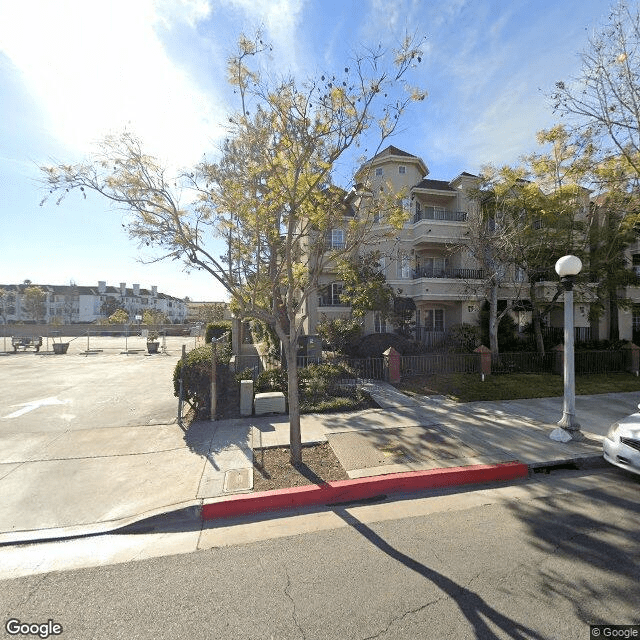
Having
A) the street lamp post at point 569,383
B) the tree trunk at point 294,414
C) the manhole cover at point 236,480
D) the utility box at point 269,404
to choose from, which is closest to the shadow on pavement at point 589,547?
the street lamp post at point 569,383

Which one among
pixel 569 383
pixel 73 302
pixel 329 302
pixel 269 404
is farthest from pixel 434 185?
pixel 73 302

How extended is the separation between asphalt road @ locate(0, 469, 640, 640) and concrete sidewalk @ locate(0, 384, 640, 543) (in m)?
0.83

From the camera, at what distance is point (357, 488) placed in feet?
16.1

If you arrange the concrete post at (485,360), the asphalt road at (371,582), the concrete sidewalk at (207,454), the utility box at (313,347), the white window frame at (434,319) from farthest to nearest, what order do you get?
the white window frame at (434,319)
the utility box at (313,347)
the concrete post at (485,360)
the concrete sidewalk at (207,454)
the asphalt road at (371,582)

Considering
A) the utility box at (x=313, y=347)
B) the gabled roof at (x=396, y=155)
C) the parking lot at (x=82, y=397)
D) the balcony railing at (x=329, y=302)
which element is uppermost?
the gabled roof at (x=396, y=155)

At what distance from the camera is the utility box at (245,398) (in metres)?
8.21

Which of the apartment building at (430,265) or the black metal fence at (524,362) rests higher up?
the apartment building at (430,265)

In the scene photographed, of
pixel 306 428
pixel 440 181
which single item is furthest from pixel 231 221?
pixel 440 181

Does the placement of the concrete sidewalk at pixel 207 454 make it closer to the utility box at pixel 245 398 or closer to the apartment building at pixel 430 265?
the utility box at pixel 245 398

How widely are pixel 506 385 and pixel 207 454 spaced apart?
1009 cm

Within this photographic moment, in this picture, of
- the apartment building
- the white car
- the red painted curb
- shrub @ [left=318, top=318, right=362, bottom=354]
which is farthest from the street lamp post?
the apartment building

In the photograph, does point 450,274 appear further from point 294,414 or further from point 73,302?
point 73,302

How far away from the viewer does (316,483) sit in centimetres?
496

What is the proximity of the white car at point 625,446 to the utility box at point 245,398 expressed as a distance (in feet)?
23.9
